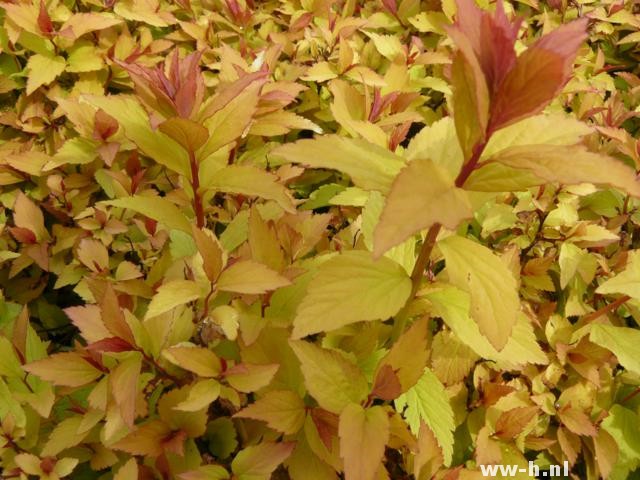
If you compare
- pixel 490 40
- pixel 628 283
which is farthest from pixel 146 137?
pixel 628 283

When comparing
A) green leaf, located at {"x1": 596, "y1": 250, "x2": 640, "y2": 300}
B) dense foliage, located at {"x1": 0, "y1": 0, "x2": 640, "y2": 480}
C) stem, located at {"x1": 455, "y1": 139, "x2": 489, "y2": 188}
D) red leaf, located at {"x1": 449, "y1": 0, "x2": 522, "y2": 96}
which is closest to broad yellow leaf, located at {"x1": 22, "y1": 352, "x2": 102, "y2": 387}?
dense foliage, located at {"x1": 0, "y1": 0, "x2": 640, "y2": 480}

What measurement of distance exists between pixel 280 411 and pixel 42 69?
1424 mm

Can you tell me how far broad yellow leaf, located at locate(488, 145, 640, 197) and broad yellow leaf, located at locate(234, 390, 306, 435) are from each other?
0.60m

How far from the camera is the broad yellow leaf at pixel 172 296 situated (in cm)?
95

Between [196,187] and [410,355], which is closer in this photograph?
[410,355]

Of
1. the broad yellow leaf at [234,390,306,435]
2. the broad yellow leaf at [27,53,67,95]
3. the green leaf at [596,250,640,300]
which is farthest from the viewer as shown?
the broad yellow leaf at [27,53,67,95]

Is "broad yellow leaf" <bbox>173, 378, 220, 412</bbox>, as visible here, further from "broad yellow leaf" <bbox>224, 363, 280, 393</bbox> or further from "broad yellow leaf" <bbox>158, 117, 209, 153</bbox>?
"broad yellow leaf" <bbox>158, 117, 209, 153</bbox>

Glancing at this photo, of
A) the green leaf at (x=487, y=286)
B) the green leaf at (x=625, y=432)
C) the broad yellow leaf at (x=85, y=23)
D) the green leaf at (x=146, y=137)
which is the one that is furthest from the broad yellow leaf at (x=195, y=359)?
the broad yellow leaf at (x=85, y=23)

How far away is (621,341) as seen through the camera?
1396mm

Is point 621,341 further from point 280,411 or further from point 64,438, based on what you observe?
point 64,438

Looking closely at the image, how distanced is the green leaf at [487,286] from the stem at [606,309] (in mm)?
762

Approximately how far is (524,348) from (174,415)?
0.71 m

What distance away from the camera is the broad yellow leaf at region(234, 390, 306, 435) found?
101 cm

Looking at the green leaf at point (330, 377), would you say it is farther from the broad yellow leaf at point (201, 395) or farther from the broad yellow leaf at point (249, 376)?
the broad yellow leaf at point (201, 395)
